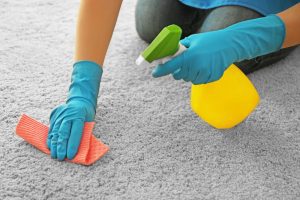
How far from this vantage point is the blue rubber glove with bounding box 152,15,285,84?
91 centimetres

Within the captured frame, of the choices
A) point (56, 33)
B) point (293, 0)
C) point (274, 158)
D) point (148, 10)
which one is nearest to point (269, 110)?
point (274, 158)

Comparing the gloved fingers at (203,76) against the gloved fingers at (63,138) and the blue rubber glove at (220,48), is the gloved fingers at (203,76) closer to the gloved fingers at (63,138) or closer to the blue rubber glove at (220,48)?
the blue rubber glove at (220,48)

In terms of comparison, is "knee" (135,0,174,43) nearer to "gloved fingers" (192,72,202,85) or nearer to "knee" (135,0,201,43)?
"knee" (135,0,201,43)

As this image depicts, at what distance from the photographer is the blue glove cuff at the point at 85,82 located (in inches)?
41.1

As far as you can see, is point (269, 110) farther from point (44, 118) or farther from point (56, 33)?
point (56, 33)

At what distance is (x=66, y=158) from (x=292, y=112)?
1.90 feet

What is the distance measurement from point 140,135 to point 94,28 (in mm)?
267

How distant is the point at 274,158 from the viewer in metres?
1.04


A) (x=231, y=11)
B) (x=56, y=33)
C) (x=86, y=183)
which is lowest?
(x=56, y=33)

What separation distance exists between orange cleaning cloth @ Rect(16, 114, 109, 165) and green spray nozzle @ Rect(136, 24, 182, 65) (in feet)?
0.79

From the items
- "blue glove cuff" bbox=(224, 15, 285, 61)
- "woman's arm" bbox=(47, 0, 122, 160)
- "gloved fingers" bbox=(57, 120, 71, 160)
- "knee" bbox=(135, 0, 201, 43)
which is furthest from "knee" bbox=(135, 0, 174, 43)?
"gloved fingers" bbox=(57, 120, 71, 160)

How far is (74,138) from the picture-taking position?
959 millimetres

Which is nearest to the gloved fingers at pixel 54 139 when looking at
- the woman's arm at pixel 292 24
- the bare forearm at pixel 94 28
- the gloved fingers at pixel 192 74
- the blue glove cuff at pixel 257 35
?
the bare forearm at pixel 94 28

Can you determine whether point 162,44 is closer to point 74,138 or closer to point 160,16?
point 74,138
